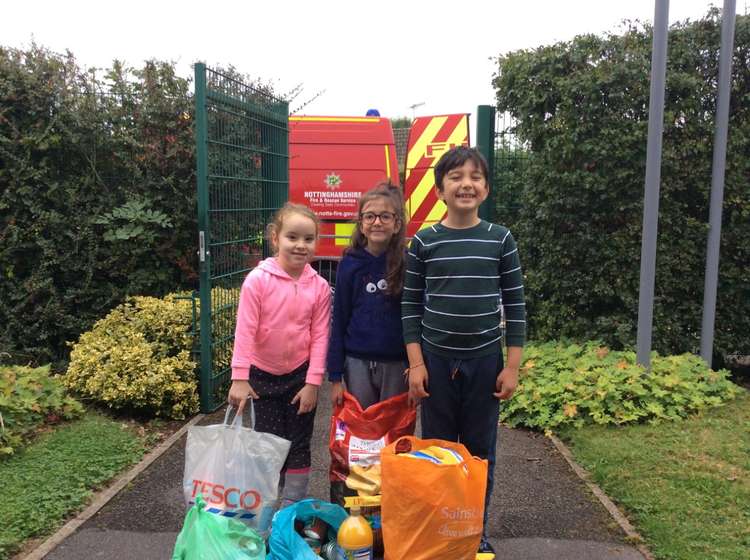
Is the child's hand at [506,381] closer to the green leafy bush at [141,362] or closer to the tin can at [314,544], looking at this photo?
the tin can at [314,544]

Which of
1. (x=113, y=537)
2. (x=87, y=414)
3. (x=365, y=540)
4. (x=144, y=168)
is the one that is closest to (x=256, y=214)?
(x=144, y=168)

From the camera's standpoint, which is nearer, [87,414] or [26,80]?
[87,414]

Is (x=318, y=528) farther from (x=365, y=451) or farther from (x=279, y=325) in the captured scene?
(x=279, y=325)

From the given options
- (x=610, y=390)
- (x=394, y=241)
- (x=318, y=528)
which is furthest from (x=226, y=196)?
(x=610, y=390)

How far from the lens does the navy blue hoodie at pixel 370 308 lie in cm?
298

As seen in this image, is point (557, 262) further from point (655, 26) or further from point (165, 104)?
point (165, 104)

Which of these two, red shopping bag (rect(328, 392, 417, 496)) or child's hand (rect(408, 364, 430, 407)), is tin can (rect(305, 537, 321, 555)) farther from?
child's hand (rect(408, 364, 430, 407))

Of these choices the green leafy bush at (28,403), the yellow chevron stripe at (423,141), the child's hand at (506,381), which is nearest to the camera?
the child's hand at (506,381)

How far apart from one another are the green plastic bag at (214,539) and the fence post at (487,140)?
13.8ft

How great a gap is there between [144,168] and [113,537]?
10.9 feet

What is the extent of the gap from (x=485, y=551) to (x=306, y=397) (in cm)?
105

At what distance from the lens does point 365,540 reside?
264 cm

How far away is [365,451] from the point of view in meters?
2.89

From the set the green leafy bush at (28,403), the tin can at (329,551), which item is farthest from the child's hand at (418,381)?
the green leafy bush at (28,403)
